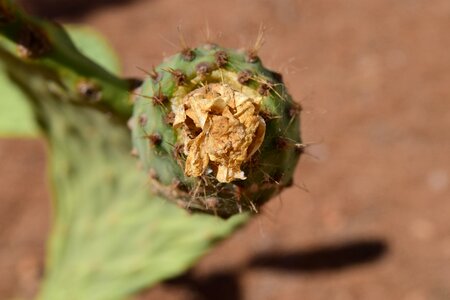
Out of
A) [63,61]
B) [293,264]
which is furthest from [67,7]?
[63,61]

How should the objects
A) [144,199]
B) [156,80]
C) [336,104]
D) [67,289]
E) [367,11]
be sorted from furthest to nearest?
[367,11]
[336,104]
[67,289]
[144,199]
[156,80]

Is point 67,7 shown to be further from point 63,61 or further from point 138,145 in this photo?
point 138,145

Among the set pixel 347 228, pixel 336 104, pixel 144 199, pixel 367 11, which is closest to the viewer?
pixel 144 199

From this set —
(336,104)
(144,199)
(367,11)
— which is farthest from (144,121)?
(367,11)

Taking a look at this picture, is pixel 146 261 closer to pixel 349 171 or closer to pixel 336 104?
pixel 349 171

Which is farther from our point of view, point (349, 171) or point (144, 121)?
point (349, 171)

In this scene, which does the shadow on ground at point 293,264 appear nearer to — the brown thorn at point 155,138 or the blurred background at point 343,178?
the blurred background at point 343,178
